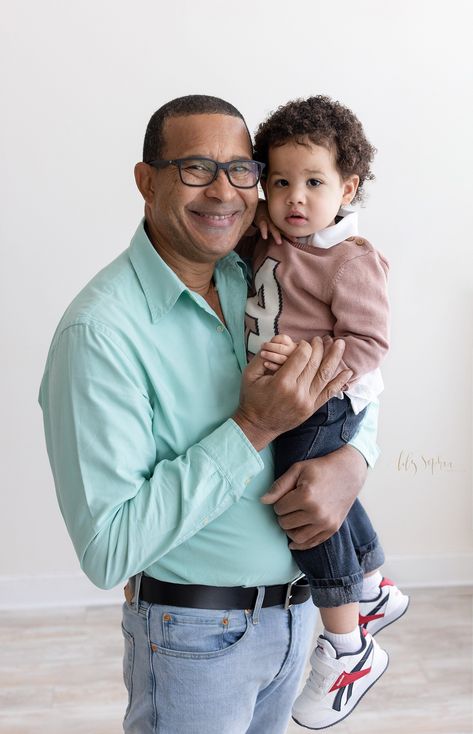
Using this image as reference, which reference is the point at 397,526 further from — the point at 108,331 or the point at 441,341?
the point at 108,331

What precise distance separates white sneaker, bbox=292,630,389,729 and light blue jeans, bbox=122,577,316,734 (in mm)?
162

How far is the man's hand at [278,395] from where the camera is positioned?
1354mm

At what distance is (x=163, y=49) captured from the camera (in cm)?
315

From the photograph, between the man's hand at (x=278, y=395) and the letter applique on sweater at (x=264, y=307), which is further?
the letter applique on sweater at (x=264, y=307)

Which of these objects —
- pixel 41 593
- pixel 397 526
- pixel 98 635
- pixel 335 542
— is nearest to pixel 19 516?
pixel 41 593

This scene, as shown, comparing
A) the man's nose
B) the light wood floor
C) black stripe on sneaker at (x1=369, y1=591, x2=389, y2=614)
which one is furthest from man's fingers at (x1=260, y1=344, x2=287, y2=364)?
the light wood floor

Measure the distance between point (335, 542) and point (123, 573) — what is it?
1.46ft

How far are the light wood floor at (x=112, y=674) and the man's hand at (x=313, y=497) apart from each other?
1.44 m

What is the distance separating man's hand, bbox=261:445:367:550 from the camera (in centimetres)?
145

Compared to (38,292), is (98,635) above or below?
below

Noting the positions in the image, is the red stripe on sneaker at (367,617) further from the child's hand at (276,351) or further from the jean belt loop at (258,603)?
the child's hand at (276,351)

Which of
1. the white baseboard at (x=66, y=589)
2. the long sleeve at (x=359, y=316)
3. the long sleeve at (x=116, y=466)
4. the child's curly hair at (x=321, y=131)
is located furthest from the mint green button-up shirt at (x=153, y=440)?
the white baseboard at (x=66, y=589)

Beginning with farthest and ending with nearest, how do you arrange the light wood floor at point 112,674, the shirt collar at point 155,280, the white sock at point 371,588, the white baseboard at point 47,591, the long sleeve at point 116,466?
the white baseboard at point 47,591 < the light wood floor at point 112,674 < the white sock at point 371,588 < the shirt collar at point 155,280 < the long sleeve at point 116,466

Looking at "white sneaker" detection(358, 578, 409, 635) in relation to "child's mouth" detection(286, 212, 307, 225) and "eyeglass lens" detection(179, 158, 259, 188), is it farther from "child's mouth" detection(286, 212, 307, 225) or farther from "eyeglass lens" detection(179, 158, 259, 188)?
"eyeglass lens" detection(179, 158, 259, 188)
